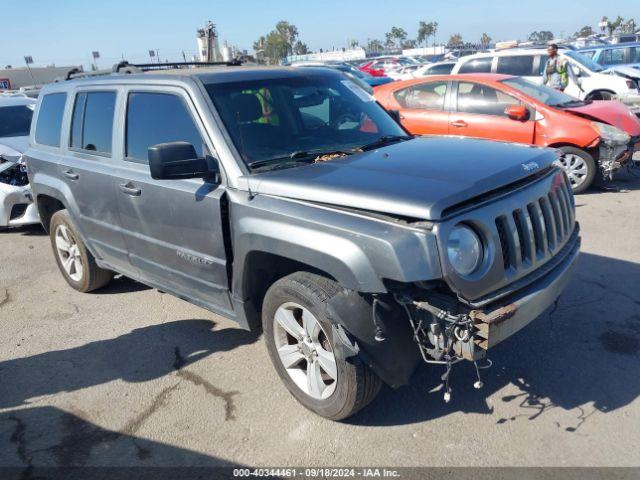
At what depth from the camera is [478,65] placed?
1277 centimetres

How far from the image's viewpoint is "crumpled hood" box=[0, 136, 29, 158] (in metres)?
7.57

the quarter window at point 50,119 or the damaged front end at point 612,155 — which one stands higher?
the quarter window at point 50,119

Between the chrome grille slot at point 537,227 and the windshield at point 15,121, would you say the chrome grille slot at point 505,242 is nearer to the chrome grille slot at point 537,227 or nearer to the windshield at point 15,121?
the chrome grille slot at point 537,227

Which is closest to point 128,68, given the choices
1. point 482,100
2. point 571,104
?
point 482,100

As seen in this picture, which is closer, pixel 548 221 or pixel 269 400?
pixel 548 221

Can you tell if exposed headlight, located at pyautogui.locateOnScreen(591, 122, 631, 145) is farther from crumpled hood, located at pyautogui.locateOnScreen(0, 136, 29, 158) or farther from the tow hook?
crumpled hood, located at pyautogui.locateOnScreen(0, 136, 29, 158)

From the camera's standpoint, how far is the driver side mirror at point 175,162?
10.2 feet

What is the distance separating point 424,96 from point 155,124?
587 cm

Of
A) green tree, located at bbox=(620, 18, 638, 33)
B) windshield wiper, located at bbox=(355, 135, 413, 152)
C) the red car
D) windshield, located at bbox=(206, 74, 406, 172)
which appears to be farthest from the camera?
green tree, located at bbox=(620, 18, 638, 33)

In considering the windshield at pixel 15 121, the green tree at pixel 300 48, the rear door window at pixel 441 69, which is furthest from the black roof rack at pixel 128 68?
the green tree at pixel 300 48

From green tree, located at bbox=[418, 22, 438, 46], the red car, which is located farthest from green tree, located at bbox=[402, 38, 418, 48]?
the red car

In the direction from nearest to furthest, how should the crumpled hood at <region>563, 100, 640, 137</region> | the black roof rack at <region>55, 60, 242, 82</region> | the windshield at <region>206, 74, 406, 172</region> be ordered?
the windshield at <region>206, 74, 406, 172</region> < the black roof rack at <region>55, 60, 242, 82</region> < the crumpled hood at <region>563, 100, 640, 137</region>

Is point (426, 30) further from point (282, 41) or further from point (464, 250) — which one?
point (464, 250)

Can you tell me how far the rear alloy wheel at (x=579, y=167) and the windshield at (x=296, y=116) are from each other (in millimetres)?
4404
